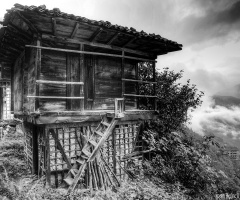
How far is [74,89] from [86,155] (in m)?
2.63

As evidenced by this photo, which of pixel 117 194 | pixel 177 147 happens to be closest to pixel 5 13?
pixel 117 194

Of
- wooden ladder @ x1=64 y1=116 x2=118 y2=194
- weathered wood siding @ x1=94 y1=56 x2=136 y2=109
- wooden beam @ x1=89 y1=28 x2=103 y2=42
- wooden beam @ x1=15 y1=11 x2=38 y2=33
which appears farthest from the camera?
weathered wood siding @ x1=94 y1=56 x2=136 y2=109

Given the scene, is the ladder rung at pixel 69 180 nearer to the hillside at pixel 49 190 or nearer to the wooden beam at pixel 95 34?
the hillside at pixel 49 190

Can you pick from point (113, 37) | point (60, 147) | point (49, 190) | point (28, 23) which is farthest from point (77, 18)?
point (49, 190)

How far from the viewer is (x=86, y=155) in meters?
5.86

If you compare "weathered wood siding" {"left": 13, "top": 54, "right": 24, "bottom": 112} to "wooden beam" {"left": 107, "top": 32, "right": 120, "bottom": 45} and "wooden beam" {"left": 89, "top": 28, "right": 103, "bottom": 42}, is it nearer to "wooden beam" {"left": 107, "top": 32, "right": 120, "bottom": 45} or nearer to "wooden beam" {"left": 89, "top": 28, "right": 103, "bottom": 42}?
"wooden beam" {"left": 89, "top": 28, "right": 103, "bottom": 42}

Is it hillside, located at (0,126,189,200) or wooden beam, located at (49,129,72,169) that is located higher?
wooden beam, located at (49,129,72,169)

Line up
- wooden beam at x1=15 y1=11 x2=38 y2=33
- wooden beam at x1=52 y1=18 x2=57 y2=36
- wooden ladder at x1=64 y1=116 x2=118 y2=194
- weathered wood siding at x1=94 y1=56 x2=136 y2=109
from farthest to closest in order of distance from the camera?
weathered wood siding at x1=94 y1=56 x2=136 y2=109, wooden ladder at x1=64 y1=116 x2=118 y2=194, wooden beam at x1=52 y1=18 x2=57 y2=36, wooden beam at x1=15 y1=11 x2=38 y2=33

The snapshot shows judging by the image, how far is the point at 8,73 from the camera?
12297mm

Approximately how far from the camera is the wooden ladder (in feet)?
18.5

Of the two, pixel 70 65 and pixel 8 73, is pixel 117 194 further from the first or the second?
pixel 8 73

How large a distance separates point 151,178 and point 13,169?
5571mm

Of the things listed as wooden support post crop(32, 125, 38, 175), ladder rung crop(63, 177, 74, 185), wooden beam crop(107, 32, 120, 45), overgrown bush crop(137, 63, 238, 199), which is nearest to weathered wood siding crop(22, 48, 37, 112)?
wooden support post crop(32, 125, 38, 175)

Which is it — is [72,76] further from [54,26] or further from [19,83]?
[19,83]
